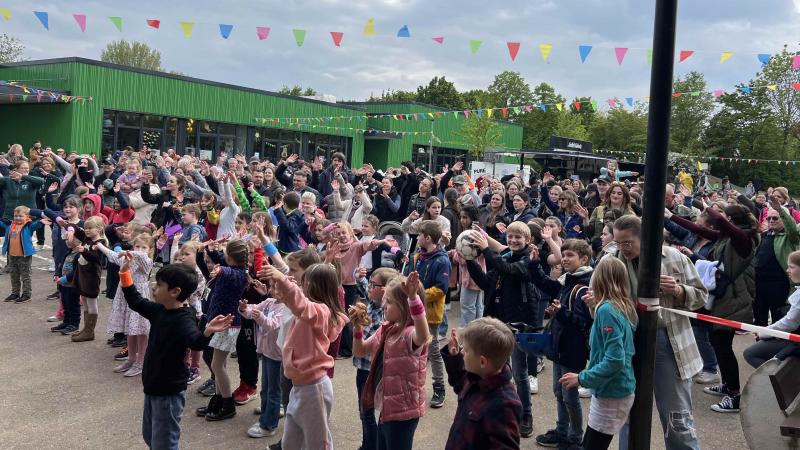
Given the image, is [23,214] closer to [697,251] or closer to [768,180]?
[697,251]

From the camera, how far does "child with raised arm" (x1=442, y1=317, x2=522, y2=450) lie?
298 cm

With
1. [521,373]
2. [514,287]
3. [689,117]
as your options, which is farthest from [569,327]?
[689,117]

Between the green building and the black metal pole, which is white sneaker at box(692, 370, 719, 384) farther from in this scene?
the green building

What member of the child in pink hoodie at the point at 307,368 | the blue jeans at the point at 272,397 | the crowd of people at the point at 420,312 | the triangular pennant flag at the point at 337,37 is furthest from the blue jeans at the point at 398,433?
the triangular pennant flag at the point at 337,37

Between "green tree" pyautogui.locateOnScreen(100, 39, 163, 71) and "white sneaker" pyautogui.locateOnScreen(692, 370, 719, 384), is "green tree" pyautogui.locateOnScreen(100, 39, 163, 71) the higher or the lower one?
the higher one

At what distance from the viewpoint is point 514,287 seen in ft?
18.0

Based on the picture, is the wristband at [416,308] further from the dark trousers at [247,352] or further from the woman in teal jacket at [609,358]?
the dark trousers at [247,352]

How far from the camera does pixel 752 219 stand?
243 inches

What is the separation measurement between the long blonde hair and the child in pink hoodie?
1.72 meters

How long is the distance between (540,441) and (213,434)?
8.59ft

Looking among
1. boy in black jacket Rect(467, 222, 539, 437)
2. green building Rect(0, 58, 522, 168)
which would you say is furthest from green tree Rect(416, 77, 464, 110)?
boy in black jacket Rect(467, 222, 539, 437)

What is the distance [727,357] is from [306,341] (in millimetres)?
4363

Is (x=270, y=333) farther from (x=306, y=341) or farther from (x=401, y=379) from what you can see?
(x=401, y=379)

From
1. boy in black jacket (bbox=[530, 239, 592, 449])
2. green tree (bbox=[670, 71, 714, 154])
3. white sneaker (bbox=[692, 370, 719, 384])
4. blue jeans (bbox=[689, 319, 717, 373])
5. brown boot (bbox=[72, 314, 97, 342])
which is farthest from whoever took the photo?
green tree (bbox=[670, 71, 714, 154])
